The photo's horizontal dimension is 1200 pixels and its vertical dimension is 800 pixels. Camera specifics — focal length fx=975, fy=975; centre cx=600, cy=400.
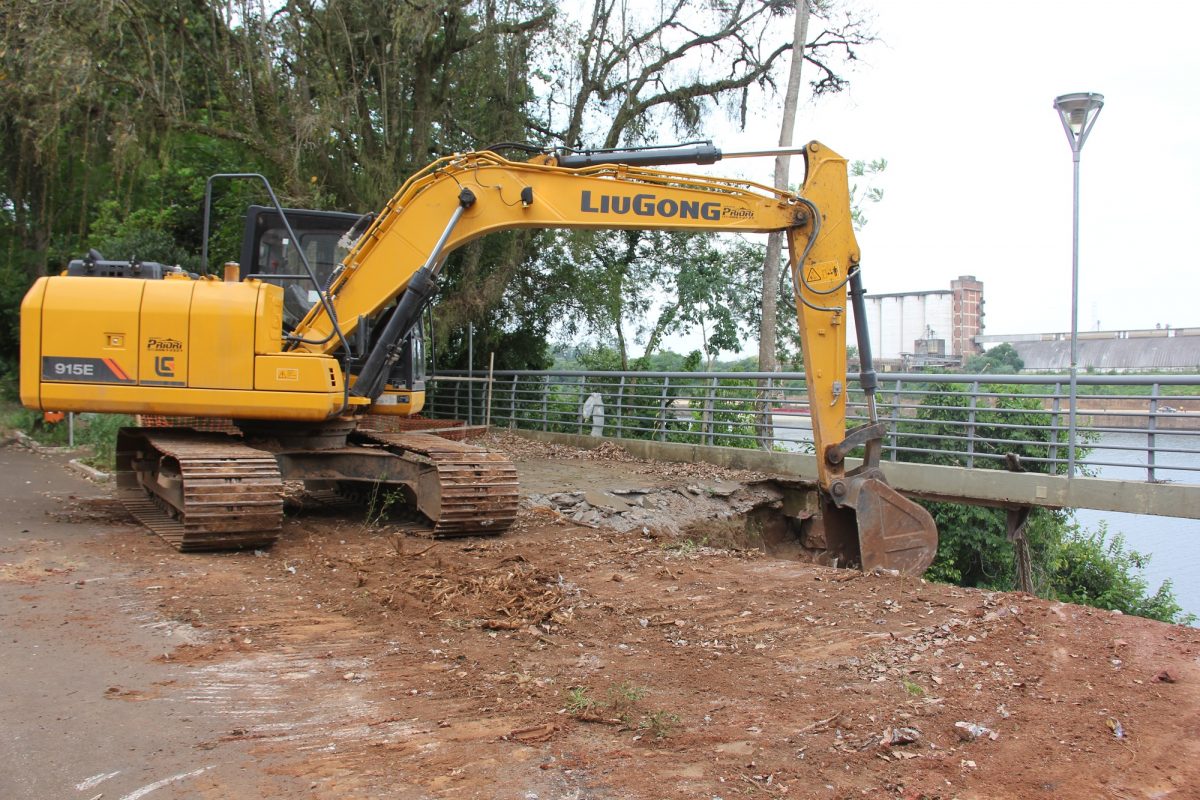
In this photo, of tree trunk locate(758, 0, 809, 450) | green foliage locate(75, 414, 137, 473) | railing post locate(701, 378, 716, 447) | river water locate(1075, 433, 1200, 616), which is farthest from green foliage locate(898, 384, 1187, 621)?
green foliage locate(75, 414, 137, 473)

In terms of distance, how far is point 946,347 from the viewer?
16.8m

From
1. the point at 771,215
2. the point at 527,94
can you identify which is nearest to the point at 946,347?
the point at 527,94

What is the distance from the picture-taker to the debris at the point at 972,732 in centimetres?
404

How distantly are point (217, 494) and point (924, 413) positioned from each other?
30.4 ft

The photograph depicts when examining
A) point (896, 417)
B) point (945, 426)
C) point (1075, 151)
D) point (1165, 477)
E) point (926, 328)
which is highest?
point (1075, 151)

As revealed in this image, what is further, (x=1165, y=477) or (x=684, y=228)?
(x=1165, y=477)

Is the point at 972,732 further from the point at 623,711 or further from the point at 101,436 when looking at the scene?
the point at 101,436

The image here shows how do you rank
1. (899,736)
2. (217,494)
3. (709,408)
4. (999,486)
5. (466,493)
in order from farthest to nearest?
(709,408) < (999,486) < (466,493) < (217,494) < (899,736)

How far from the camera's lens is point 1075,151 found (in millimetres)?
10562

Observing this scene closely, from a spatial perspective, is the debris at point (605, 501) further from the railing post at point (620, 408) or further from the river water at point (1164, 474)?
the river water at point (1164, 474)

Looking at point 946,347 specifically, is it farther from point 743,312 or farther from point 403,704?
point 403,704

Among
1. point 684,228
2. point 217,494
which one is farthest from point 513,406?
point 217,494

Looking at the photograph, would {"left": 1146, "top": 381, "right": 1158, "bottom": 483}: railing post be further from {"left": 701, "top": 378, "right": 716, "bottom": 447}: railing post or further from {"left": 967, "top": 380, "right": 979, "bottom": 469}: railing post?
{"left": 701, "top": 378, "right": 716, "bottom": 447}: railing post

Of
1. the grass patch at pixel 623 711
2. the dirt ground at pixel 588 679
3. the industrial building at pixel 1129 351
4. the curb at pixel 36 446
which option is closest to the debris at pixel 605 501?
the dirt ground at pixel 588 679
